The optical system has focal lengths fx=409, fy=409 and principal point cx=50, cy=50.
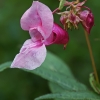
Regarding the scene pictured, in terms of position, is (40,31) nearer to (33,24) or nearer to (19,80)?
(33,24)

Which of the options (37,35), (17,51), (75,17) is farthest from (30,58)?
(17,51)

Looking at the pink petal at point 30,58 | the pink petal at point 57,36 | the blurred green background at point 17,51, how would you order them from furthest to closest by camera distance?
the blurred green background at point 17,51 → the pink petal at point 57,36 → the pink petal at point 30,58

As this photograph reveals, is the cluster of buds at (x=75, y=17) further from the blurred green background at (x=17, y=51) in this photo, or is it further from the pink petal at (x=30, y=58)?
the blurred green background at (x=17, y=51)

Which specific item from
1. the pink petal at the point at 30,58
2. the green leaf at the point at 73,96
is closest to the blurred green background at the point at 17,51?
the green leaf at the point at 73,96

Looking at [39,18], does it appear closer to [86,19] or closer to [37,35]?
[37,35]

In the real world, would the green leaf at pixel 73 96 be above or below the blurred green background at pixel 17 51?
above

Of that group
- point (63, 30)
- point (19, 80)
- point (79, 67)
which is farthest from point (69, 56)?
point (63, 30)

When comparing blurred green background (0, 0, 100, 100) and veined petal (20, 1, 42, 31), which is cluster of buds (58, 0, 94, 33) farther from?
blurred green background (0, 0, 100, 100)
